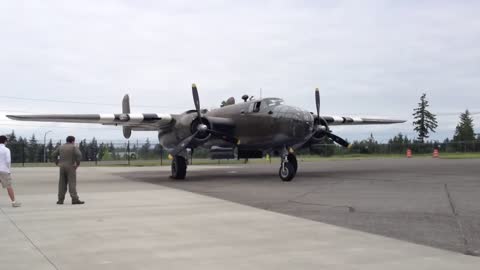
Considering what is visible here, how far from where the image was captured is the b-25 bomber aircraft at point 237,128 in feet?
63.2

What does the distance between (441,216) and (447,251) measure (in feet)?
11.0

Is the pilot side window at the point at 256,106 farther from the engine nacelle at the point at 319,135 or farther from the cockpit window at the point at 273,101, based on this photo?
the engine nacelle at the point at 319,135

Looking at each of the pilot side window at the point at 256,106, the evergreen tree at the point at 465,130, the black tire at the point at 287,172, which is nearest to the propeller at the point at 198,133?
the pilot side window at the point at 256,106

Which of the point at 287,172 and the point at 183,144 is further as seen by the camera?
the point at 183,144

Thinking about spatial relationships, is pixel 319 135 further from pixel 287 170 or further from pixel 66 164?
pixel 66 164

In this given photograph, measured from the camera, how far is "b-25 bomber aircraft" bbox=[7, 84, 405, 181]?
1925 cm

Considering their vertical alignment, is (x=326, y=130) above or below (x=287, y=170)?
above

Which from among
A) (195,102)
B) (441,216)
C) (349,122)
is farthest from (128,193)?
(349,122)

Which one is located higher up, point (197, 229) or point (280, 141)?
point (280, 141)

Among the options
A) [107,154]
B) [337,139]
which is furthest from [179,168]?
[107,154]

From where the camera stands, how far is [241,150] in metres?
21.7

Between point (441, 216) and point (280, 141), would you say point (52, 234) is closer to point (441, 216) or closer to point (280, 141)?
point (441, 216)

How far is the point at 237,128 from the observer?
2114 centimetres

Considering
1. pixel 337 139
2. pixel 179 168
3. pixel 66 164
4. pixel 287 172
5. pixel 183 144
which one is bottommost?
pixel 287 172
